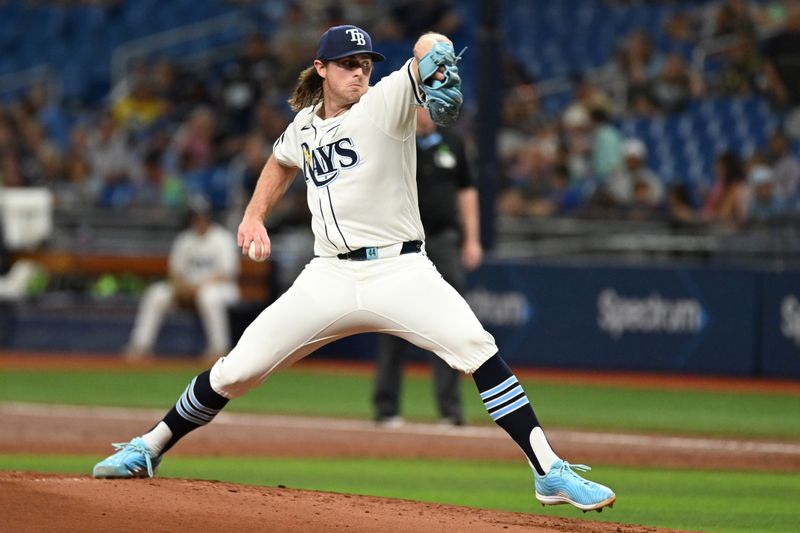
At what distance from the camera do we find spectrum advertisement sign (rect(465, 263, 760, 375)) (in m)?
15.0

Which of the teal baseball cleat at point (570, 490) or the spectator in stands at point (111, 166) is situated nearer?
the teal baseball cleat at point (570, 490)

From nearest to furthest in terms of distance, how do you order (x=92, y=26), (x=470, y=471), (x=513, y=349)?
1. (x=470, y=471)
2. (x=513, y=349)
3. (x=92, y=26)

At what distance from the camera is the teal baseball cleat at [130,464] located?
6484mm

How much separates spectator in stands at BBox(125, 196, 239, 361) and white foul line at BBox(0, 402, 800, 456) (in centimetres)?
429

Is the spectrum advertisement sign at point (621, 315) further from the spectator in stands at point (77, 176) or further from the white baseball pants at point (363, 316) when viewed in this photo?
the white baseball pants at point (363, 316)

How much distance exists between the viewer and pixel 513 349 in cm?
1599

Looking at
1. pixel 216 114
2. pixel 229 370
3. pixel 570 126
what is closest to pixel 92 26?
pixel 216 114

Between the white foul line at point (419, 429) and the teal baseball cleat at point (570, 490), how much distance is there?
413 cm

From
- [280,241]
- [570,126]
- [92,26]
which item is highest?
[92,26]

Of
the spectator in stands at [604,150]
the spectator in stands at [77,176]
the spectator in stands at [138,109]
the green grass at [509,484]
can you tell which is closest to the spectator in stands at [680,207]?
the spectator in stands at [604,150]

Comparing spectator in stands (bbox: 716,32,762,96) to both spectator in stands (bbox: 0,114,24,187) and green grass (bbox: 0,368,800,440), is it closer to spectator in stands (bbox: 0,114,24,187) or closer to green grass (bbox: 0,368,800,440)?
green grass (bbox: 0,368,800,440)

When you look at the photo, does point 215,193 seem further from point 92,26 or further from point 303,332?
point 303,332

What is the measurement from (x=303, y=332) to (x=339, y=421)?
5.38 meters

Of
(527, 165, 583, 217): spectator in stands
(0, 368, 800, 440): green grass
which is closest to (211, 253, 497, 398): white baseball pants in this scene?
(0, 368, 800, 440): green grass
